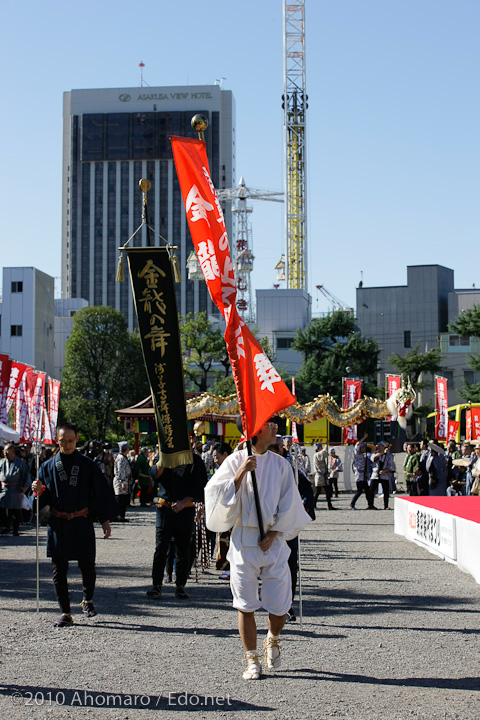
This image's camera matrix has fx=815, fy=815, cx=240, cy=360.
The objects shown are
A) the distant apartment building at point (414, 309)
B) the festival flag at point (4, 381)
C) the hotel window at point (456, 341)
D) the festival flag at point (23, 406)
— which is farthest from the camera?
the distant apartment building at point (414, 309)

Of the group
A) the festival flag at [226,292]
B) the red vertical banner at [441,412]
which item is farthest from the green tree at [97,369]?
the festival flag at [226,292]

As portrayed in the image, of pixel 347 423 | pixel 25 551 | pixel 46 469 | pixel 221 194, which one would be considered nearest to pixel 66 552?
pixel 46 469

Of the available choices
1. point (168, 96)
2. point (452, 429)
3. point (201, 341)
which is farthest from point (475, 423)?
point (168, 96)

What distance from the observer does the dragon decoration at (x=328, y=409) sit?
26.2m

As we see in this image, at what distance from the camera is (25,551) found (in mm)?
13219

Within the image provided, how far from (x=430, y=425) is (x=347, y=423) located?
27.5 meters

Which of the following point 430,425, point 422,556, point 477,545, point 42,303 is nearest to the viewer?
point 477,545

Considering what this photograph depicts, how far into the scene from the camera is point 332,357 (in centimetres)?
5269

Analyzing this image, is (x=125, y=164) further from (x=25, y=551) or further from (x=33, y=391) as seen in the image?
(x=25, y=551)

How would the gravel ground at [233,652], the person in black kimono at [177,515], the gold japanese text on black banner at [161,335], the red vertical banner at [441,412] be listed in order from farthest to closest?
1. the red vertical banner at [441,412]
2. the gold japanese text on black banner at [161,335]
3. the person in black kimono at [177,515]
4. the gravel ground at [233,652]

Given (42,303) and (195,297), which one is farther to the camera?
(195,297)

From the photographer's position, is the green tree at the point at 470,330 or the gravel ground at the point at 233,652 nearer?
the gravel ground at the point at 233,652

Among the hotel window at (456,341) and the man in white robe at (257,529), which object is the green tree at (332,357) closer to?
the hotel window at (456,341)

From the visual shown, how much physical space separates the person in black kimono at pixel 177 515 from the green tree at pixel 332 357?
41.9m
